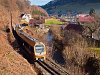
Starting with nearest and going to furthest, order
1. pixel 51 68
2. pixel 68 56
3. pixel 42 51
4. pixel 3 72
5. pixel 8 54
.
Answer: pixel 3 72 < pixel 8 54 < pixel 51 68 < pixel 42 51 < pixel 68 56

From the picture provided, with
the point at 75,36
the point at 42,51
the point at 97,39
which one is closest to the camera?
the point at 42,51

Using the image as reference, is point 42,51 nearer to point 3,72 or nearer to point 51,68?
point 51,68

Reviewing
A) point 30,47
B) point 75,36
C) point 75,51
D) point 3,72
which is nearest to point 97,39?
point 75,36

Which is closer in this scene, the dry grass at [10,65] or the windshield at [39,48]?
the dry grass at [10,65]

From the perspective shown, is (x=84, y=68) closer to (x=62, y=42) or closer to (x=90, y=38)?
(x=62, y=42)

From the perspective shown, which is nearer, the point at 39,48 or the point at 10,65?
the point at 10,65

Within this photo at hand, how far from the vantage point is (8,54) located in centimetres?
2467

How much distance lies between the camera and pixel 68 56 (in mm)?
35438

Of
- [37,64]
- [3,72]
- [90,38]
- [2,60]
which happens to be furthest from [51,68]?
[90,38]

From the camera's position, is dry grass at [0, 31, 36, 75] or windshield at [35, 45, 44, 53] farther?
windshield at [35, 45, 44, 53]

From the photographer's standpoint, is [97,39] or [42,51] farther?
[97,39]

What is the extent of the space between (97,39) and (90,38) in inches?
45.2

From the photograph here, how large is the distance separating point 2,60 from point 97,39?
1231 inches

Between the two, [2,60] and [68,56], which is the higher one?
[2,60]
